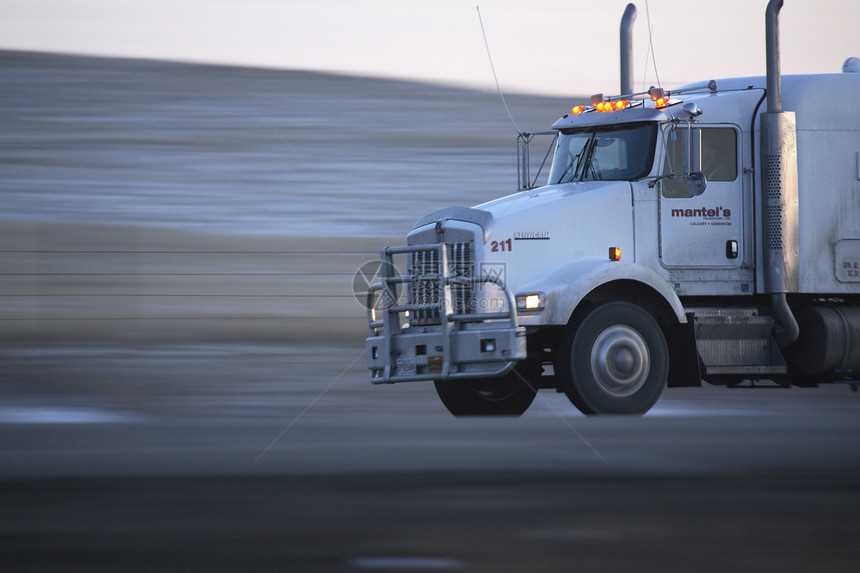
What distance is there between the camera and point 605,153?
41.3 ft

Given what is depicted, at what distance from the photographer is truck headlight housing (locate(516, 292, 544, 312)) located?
11.4 m

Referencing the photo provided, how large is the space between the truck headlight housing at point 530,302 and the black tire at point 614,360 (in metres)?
0.41

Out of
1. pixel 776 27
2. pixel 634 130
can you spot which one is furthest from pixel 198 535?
pixel 776 27

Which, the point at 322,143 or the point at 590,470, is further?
the point at 322,143

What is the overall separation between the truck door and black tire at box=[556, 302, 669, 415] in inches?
39.3

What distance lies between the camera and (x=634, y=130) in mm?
12391

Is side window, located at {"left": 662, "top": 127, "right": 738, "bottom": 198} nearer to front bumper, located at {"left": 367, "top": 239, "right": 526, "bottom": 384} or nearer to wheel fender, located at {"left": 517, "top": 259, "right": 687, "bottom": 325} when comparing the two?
wheel fender, located at {"left": 517, "top": 259, "right": 687, "bottom": 325}

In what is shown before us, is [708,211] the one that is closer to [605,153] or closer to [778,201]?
[778,201]

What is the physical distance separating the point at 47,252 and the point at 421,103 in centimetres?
1338

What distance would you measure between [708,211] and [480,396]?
3.05m

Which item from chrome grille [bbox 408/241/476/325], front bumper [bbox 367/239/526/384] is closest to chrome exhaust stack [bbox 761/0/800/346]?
front bumper [bbox 367/239/526/384]

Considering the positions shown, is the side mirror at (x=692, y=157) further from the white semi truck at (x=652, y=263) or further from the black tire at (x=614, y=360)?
the black tire at (x=614, y=360)

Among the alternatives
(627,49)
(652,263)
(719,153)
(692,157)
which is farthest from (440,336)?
(627,49)

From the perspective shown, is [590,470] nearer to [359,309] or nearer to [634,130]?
[634,130]
